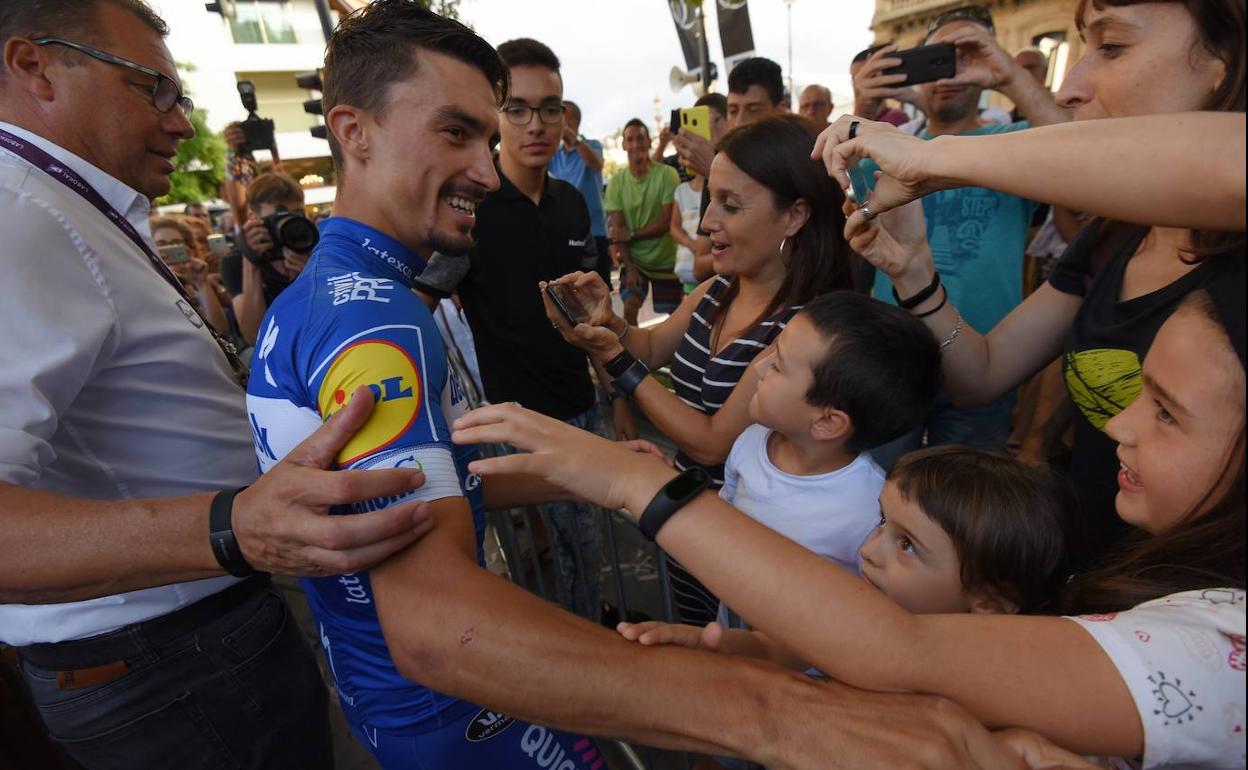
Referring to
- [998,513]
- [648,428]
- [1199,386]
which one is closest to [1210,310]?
[1199,386]

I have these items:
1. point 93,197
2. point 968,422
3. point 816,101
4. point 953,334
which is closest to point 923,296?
point 953,334

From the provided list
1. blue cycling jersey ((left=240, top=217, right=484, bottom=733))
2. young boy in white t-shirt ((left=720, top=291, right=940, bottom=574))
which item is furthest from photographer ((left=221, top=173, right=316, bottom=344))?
young boy in white t-shirt ((left=720, top=291, right=940, bottom=574))

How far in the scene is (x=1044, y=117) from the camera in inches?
107

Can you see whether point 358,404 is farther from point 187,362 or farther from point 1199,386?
point 1199,386

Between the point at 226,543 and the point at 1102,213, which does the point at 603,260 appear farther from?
the point at 1102,213

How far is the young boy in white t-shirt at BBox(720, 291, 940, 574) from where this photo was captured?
1.63 m

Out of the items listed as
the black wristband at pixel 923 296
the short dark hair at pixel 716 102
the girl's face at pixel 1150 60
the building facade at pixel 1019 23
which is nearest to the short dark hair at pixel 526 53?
the black wristband at pixel 923 296

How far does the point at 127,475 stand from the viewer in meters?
1.47

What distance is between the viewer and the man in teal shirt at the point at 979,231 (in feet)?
8.57

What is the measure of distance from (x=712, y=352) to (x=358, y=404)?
1.53 metres

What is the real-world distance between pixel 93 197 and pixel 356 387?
3.62ft

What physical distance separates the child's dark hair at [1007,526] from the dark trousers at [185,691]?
1784 mm

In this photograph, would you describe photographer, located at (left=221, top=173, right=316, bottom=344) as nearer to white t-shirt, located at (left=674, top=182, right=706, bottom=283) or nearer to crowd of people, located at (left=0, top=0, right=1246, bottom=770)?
crowd of people, located at (left=0, top=0, right=1246, bottom=770)

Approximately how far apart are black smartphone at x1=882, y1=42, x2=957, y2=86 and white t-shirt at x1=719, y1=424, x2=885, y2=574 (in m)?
1.77
